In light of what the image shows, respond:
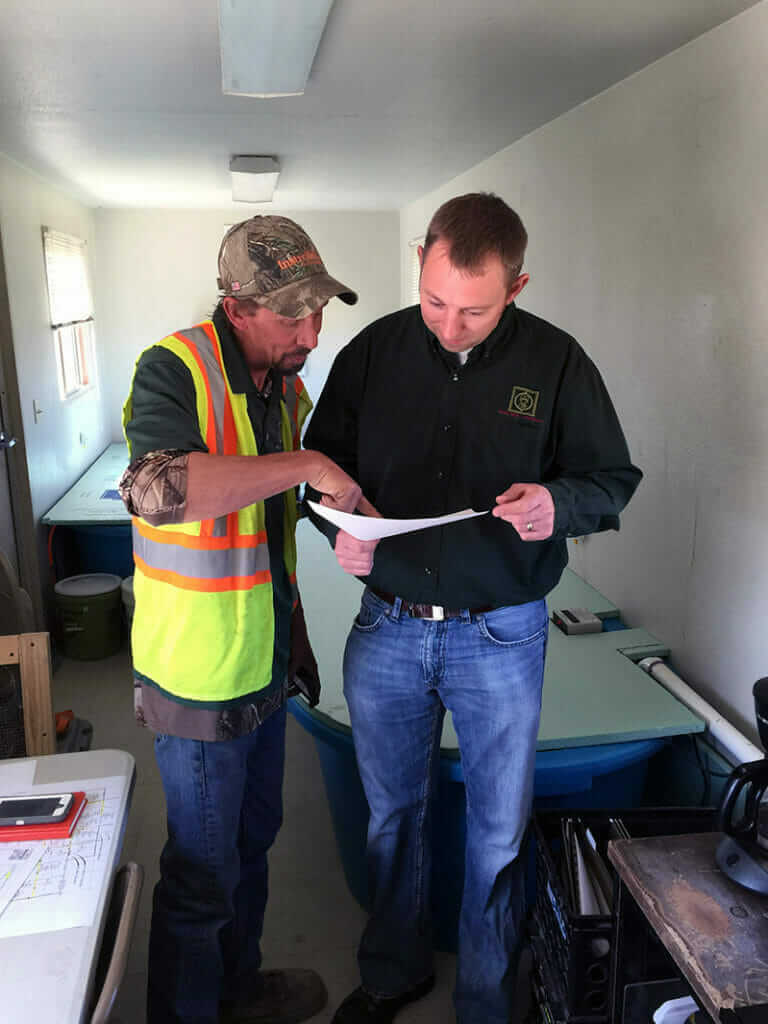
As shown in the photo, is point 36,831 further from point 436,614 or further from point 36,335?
point 36,335

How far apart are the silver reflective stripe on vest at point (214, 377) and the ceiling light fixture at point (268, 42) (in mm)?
862

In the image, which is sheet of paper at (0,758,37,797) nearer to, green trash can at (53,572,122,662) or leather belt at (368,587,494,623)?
leather belt at (368,587,494,623)

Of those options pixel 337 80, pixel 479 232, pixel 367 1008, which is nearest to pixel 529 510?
pixel 479 232

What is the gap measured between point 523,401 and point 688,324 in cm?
90

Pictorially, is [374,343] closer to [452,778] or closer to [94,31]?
[452,778]

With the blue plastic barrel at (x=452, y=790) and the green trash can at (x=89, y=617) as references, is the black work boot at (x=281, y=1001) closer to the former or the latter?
the blue plastic barrel at (x=452, y=790)

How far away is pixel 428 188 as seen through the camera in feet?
16.5

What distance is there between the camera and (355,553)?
150cm

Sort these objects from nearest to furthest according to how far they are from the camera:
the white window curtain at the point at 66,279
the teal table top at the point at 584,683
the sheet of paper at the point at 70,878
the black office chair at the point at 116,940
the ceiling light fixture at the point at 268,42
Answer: the black office chair at the point at 116,940, the sheet of paper at the point at 70,878, the ceiling light fixture at the point at 268,42, the teal table top at the point at 584,683, the white window curtain at the point at 66,279

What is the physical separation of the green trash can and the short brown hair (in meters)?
3.13

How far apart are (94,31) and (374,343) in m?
1.21

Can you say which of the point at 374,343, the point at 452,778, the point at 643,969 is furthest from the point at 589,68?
the point at 643,969

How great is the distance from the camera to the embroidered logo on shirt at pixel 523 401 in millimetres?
1531

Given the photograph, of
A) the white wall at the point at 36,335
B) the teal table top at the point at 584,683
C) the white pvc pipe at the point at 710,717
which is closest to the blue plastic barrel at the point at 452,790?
the teal table top at the point at 584,683
